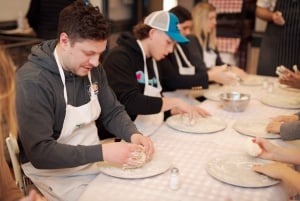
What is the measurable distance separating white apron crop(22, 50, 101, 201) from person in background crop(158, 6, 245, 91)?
101 centimetres

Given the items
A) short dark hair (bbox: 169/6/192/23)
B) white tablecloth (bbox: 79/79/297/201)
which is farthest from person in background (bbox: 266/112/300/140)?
short dark hair (bbox: 169/6/192/23)

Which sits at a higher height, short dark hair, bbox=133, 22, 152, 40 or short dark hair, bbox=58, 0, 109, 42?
short dark hair, bbox=58, 0, 109, 42

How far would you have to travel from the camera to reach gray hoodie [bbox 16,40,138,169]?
1250 millimetres

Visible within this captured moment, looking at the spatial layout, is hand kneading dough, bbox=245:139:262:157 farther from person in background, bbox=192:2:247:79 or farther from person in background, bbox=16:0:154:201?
person in background, bbox=192:2:247:79

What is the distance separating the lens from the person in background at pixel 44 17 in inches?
124

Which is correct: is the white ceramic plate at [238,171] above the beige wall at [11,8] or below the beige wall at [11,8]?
below

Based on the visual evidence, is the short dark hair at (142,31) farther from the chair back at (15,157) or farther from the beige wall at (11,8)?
the beige wall at (11,8)

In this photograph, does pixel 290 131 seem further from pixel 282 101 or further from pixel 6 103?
pixel 6 103

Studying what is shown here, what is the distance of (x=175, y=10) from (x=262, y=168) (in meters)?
1.77

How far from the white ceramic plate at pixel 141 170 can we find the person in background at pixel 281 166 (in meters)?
0.32

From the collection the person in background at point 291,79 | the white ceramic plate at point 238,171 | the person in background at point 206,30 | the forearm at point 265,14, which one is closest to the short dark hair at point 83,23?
the white ceramic plate at point 238,171

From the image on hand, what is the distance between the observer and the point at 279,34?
323 centimetres

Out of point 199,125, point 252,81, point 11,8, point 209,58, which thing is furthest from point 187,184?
point 11,8

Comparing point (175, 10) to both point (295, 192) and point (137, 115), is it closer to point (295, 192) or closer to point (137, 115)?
point (137, 115)
